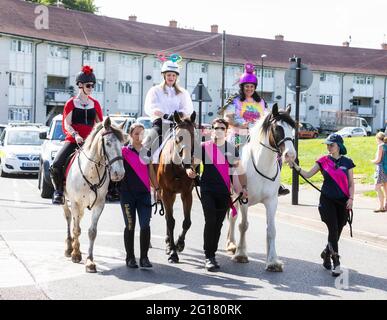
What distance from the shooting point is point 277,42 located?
249 ft

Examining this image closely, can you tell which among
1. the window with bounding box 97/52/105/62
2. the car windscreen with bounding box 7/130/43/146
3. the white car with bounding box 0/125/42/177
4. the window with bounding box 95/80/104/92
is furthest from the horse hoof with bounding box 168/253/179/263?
the window with bounding box 97/52/105/62

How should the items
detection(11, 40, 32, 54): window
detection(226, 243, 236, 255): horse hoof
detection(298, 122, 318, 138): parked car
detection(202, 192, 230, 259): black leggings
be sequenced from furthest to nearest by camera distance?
detection(298, 122, 318, 138): parked car
detection(11, 40, 32, 54): window
detection(226, 243, 236, 255): horse hoof
detection(202, 192, 230, 259): black leggings

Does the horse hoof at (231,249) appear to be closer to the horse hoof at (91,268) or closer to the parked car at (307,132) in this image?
the horse hoof at (91,268)

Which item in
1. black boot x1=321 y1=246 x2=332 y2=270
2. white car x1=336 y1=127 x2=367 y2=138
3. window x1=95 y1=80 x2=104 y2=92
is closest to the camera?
black boot x1=321 y1=246 x2=332 y2=270

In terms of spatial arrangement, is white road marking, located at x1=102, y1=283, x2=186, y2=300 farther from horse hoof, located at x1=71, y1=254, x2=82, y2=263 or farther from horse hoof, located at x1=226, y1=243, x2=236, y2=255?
horse hoof, located at x1=226, y1=243, x2=236, y2=255

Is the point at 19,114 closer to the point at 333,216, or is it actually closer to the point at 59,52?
the point at 59,52

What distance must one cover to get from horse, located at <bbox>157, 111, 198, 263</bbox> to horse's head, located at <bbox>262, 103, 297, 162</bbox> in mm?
1060

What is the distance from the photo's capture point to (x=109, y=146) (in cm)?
789

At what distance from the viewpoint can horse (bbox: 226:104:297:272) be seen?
8.13 meters

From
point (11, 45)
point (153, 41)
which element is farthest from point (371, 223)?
point (153, 41)

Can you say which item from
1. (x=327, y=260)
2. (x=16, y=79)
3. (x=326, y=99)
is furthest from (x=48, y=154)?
(x=326, y=99)

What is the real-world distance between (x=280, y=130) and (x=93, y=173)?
2668mm
